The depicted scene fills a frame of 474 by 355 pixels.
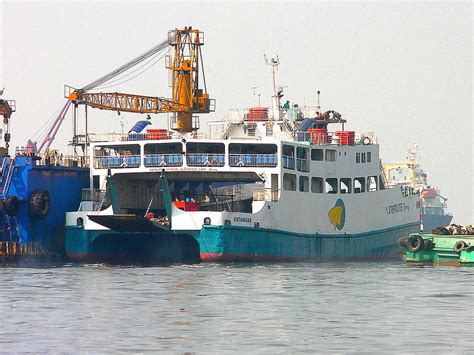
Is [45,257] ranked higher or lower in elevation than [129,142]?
lower

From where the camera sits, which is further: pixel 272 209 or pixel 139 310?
pixel 272 209

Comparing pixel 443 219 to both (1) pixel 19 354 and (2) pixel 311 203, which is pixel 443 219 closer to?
(2) pixel 311 203

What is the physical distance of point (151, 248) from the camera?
224 ft

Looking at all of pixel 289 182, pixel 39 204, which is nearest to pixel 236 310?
pixel 39 204

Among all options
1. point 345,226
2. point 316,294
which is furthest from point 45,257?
point 316,294

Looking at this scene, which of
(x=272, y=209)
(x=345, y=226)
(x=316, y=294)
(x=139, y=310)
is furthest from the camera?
(x=345, y=226)

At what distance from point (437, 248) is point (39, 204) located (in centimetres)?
1964

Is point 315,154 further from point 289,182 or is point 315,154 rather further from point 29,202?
point 29,202

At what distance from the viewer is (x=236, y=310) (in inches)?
1543

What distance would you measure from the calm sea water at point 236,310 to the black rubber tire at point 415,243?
5016 mm

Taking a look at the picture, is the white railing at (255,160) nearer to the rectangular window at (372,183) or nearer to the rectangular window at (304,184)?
the rectangular window at (304,184)

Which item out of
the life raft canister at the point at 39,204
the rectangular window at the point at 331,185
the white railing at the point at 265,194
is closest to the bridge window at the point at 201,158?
the white railing at the point at 265,194

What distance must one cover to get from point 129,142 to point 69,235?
19.4 ft

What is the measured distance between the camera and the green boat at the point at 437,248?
6116 centimetres
